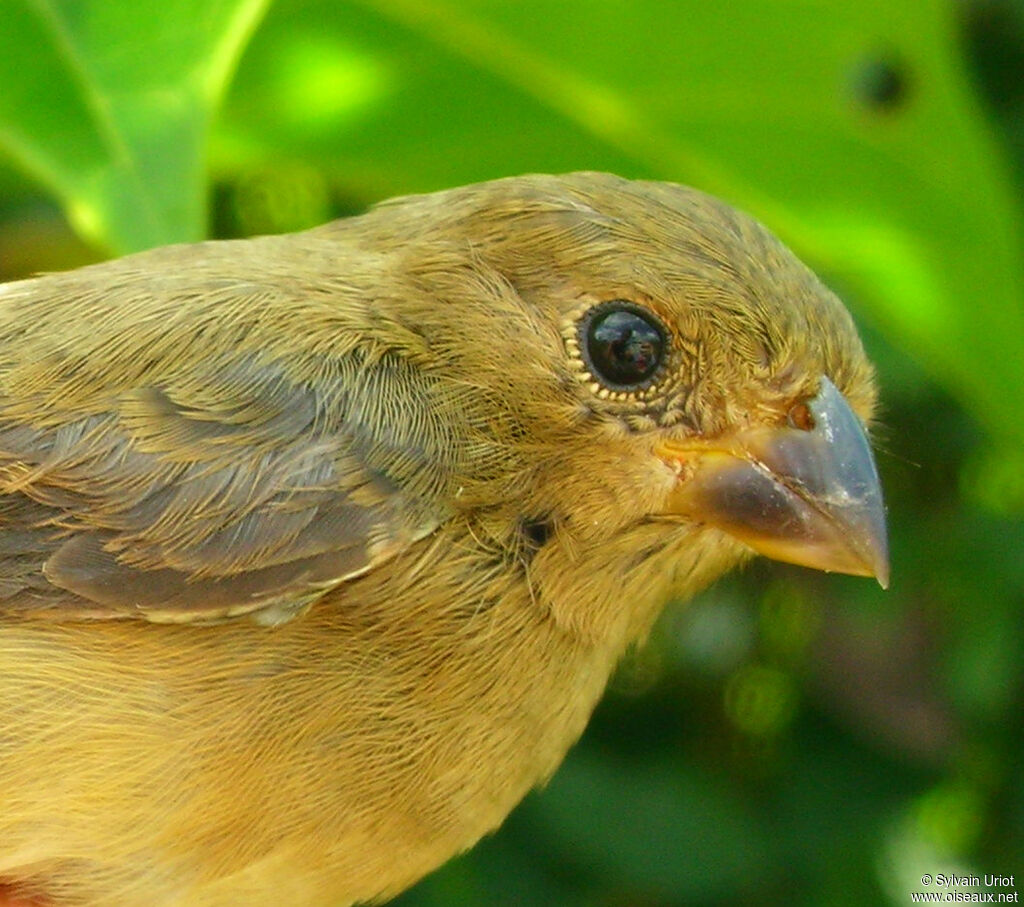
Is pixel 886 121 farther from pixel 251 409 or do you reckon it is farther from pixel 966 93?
pixel 251 409

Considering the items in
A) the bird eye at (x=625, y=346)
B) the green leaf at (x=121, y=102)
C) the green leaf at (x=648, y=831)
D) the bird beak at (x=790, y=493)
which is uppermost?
the green leaf at (x=121, y=102)

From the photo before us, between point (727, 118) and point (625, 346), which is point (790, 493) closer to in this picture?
point (625, 346)

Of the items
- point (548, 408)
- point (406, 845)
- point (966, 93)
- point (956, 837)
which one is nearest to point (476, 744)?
point (406, 845)

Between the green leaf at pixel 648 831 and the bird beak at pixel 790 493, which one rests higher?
the bird beak at pixel 790 493

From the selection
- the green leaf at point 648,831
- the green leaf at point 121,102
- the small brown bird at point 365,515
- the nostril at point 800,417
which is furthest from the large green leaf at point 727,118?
the green leaf at point 648,831

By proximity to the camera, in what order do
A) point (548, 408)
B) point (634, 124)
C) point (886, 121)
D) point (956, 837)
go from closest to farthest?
point (548, 408) < point (886, 121) < point (634, 124) < point (956, 837)

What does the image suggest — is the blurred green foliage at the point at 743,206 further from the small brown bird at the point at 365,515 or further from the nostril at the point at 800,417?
the nostril at the point at 800,417

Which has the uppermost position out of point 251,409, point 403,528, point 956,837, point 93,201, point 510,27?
point 510,27
